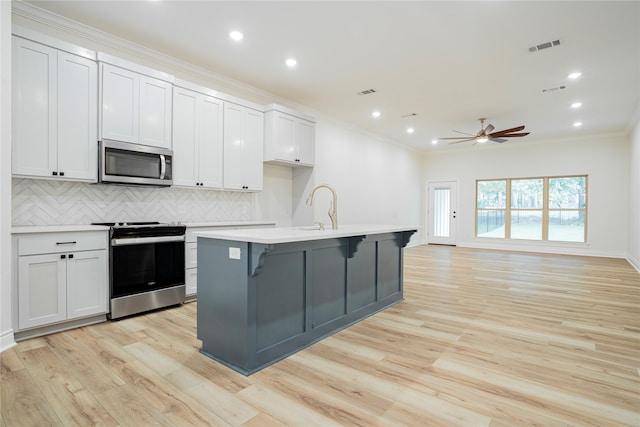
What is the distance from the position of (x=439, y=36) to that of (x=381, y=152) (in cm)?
487

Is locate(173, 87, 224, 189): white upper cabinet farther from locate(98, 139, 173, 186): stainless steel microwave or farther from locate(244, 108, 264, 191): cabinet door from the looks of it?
locate(244, 108, 264, 191): cabinet door

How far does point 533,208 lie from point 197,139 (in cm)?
884

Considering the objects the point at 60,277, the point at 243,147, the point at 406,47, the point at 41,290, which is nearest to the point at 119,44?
the point at 243,147

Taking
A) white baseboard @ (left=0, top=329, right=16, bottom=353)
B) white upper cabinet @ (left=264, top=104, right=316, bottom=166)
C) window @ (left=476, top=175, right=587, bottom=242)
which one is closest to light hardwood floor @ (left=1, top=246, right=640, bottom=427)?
white baseboard @ (left=0, top=329, right=16, bottom=353)

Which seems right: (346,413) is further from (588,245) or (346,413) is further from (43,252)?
(588,245)

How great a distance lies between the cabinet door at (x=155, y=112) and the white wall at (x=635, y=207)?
313 inches

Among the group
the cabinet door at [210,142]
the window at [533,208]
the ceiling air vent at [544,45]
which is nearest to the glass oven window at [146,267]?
the cabinet door at [210,142]

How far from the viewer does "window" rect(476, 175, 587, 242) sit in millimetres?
8562

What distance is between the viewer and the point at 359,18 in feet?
10.8

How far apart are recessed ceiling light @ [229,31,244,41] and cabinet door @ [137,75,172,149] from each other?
93 centimetres

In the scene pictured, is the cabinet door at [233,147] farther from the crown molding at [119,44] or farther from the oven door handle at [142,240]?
the oven door handle at [142,240]

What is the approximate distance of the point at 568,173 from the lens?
8523 mm

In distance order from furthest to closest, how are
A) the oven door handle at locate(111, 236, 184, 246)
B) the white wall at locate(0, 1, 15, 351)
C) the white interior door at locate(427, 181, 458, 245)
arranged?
1. the white interior door at locate(427, 181, 458, 245)
2. the oven door handle at locate(111, 236, 184, 246)
3. the white wall at locate(0, 1, 15, 351)

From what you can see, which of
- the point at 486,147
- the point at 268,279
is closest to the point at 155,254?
the point at 268,279
